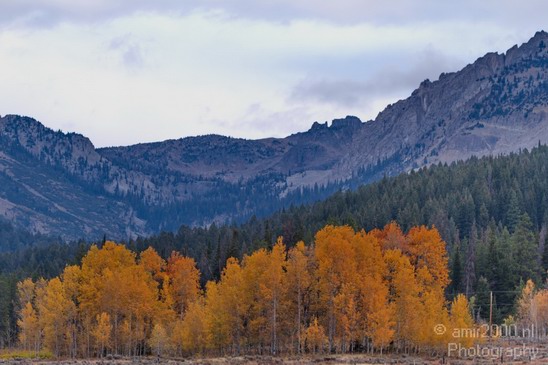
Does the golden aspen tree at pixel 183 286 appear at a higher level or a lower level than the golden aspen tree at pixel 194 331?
higher

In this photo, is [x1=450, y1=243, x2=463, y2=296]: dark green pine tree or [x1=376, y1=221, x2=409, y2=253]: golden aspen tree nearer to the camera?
[x1=376, y1=221, x2=409, y2=253]: golden aspen tree

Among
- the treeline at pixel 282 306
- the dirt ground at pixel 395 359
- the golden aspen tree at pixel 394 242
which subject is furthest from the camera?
the golden aspen tree at pixel 394 242

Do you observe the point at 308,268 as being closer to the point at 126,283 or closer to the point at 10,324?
the point at 126,283

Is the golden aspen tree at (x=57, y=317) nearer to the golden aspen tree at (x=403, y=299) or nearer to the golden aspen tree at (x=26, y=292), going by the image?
the golden aspen tree at (x=26, y=292)

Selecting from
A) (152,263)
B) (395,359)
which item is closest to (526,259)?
(152,263)

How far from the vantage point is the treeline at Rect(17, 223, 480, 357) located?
12825 cm

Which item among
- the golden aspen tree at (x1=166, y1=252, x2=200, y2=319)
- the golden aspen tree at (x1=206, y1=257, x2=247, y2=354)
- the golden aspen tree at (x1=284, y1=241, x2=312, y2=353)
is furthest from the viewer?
the golden aspen tree at (x1=166, y1=252, x2=200, y2=319)

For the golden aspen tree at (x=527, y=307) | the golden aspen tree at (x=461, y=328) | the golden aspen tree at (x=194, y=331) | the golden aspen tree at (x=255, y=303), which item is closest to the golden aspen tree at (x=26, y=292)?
the golden aspen tree at (x=194, y=331)

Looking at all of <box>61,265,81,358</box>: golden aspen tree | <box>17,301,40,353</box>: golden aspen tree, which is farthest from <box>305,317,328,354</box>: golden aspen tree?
<box>17,301,40,353</box>: golden aspen tree

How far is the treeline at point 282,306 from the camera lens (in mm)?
128250

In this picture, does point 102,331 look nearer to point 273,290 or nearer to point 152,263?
point 273,290

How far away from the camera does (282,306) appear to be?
13288 centimetres

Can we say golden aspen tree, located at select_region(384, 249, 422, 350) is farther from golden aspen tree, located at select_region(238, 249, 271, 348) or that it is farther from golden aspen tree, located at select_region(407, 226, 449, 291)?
golden aspen tree, located at select_region(238, 249, 271, 348)

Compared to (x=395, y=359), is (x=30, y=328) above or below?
above
